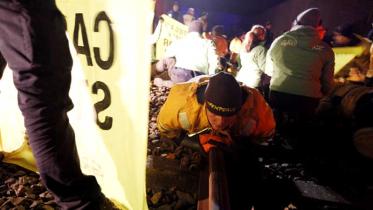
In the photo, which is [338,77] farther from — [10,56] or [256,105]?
[10,56]

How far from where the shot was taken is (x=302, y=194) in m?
3.16

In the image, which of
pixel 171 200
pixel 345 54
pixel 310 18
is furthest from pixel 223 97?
pixel 345 54

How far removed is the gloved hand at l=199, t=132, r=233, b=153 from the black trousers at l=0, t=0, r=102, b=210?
5.09 ft

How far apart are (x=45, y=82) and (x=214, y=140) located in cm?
191

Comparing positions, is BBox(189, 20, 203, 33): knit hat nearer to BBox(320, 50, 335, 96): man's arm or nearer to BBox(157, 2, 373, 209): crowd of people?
BBox(157, 2, 373, 209): crowd of people

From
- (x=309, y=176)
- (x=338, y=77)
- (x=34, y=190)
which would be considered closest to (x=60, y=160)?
(x=34, y=190)

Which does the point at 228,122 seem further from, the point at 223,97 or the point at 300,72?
the point at 300,72

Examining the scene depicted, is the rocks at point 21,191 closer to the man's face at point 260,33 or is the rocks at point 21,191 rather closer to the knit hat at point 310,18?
the knit hat at point 310,18

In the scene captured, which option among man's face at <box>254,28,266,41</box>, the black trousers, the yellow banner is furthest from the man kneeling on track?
the yellow banner

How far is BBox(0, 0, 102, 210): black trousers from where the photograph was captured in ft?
4.43

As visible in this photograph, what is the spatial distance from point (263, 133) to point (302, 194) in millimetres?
726

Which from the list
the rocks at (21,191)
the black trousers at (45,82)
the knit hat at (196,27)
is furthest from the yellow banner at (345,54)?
the black trousers at (45,82)

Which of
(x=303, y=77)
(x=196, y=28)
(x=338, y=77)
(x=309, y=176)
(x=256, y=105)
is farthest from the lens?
(x=338, y=77)

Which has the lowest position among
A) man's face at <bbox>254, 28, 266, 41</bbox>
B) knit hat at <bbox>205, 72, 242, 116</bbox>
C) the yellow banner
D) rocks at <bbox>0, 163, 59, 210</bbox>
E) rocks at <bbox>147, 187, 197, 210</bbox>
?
rocks at <bbox>147, 187, 197, 210</bbox>
